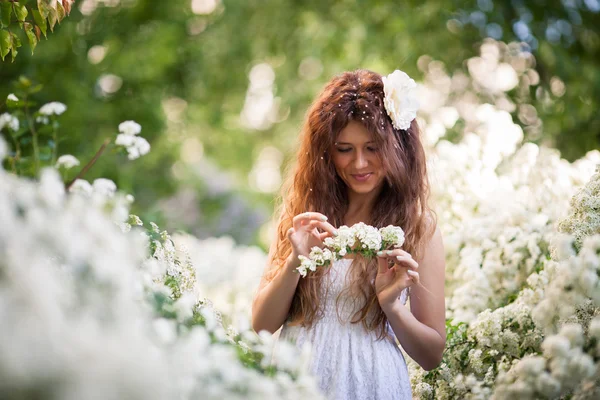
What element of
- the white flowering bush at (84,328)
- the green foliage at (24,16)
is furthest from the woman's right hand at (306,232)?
the green foliage at (24,16)

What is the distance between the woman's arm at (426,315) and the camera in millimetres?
2215

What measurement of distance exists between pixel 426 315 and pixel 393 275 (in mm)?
228

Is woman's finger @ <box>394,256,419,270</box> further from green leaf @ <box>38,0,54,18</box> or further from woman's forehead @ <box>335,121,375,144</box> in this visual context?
green leaf @ <box>38,0,54,18</box>

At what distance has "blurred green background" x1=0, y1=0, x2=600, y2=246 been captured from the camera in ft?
20.4

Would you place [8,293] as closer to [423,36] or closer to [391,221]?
[391,221]

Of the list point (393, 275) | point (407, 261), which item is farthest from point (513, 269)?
point (407, 261)

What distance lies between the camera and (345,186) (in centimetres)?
264

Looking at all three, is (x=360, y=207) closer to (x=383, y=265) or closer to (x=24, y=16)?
(x=383, y=265)

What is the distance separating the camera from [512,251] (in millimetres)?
3277

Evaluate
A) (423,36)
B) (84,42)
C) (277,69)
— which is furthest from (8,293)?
(277,69)

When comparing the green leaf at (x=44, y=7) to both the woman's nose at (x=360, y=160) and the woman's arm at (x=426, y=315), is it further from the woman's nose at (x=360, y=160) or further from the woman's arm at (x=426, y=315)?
the woman's arm at (x=426, y=315)

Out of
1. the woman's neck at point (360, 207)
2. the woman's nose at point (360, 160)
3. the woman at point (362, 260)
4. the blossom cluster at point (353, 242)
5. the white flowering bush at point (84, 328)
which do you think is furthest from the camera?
the woman's neck at point (360, 207)

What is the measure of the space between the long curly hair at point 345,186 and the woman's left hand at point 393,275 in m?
0.13

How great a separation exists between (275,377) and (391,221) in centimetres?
110
